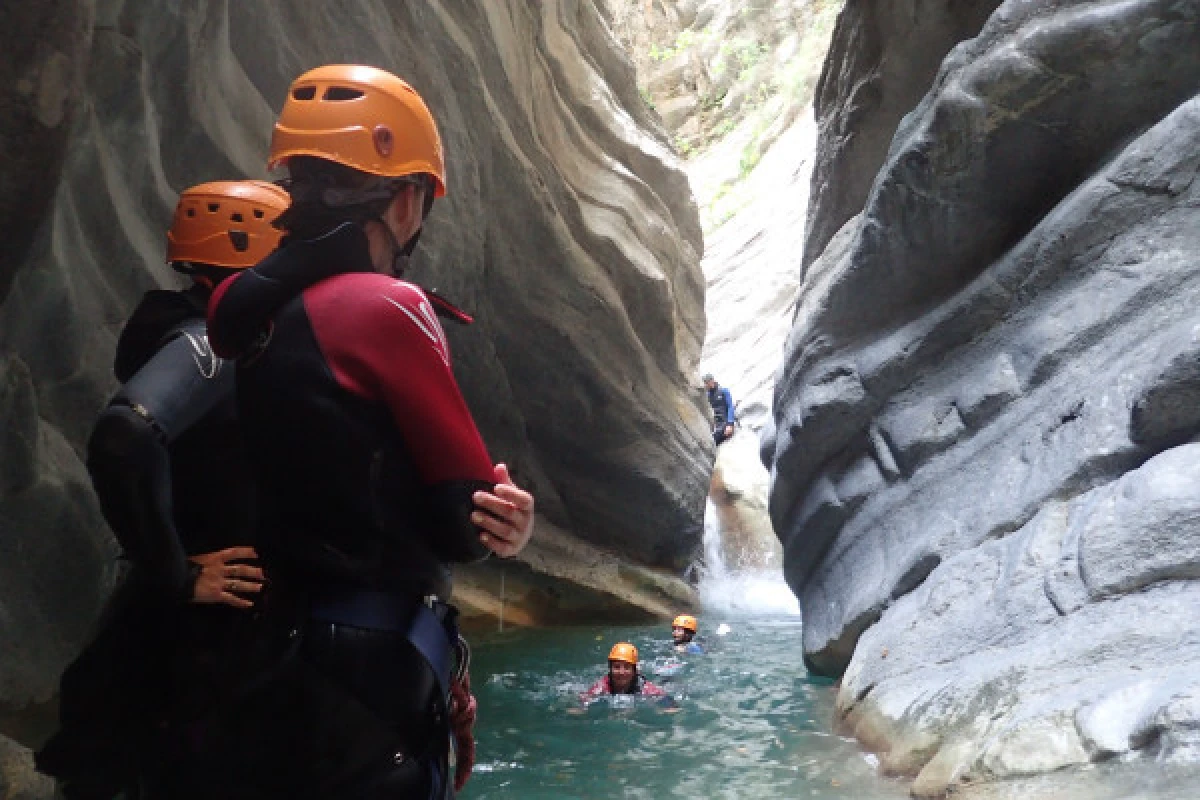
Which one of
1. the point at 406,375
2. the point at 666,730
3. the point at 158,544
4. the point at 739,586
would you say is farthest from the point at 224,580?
the point at 739,586

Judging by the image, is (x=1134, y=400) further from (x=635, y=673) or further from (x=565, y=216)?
(x=565, y=216)

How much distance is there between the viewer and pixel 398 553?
1.48m

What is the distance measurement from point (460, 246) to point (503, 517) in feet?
25.3

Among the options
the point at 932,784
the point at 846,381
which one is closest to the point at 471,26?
the point at 846,381

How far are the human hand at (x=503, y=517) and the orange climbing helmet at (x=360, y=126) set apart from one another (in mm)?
578

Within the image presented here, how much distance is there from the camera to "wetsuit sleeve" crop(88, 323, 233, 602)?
214cm

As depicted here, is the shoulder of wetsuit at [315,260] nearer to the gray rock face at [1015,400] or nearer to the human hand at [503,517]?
the human hand at [503,517]

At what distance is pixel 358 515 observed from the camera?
1.45m

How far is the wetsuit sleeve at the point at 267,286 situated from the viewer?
1.55 metres

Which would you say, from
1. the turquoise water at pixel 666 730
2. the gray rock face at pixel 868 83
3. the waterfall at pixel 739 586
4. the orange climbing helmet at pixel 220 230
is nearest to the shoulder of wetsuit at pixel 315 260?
the orange climbing helmet at pixel 220 230

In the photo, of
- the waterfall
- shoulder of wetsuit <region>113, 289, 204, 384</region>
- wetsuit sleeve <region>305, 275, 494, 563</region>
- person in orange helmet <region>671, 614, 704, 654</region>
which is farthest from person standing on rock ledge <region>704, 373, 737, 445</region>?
wetsuit sleeve <region>305, 275, 494, 563</region>

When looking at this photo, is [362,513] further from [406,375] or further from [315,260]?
[315,260]

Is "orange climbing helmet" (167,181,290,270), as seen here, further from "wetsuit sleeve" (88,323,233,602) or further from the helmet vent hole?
the helmet vent hole

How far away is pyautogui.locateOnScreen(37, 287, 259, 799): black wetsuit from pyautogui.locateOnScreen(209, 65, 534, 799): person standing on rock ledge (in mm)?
706
